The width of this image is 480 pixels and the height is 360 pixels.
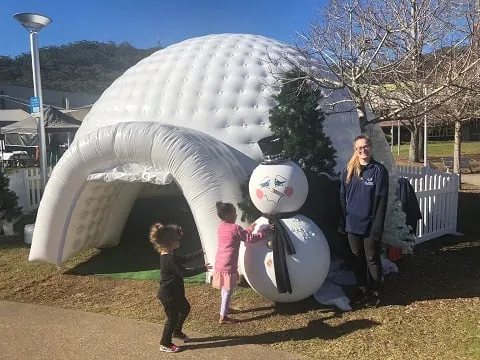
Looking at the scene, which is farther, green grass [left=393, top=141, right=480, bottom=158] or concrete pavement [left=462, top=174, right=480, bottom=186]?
green grass [left=393, top=141, right=480, bottom=158]

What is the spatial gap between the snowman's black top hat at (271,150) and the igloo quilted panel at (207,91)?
796mm

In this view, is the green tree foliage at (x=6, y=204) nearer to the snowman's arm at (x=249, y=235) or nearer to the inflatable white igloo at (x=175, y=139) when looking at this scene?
the inflatable white igloo at (x=175, y=139)

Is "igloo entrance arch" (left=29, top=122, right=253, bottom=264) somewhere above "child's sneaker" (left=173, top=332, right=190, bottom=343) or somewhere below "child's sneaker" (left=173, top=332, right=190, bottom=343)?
above

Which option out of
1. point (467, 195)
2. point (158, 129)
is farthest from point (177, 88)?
point (467, 195)

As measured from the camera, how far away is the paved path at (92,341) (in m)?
4.17

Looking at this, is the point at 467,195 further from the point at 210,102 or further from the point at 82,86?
the point at 82,86

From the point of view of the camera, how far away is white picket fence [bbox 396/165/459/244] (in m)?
7.96

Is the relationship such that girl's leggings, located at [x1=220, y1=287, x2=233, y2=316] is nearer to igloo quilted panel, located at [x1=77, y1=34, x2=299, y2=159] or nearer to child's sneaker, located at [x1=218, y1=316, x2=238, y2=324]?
child's sneaker, located at [x1=218, y1=316, x2=238, y2=324]

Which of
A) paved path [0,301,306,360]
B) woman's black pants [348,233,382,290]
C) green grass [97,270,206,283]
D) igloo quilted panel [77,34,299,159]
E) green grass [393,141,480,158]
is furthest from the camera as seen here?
green grass [393,141,480,158]

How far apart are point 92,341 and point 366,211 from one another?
2851mm

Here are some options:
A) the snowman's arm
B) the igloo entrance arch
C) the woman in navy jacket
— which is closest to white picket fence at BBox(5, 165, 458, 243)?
the woman in navy jacket

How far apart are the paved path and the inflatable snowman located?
2.55ft

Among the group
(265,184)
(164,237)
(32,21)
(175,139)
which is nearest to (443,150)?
(32,21)

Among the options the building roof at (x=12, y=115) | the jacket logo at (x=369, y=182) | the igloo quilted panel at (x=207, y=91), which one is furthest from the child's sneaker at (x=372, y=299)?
the building roof at (x=12, y=115)
